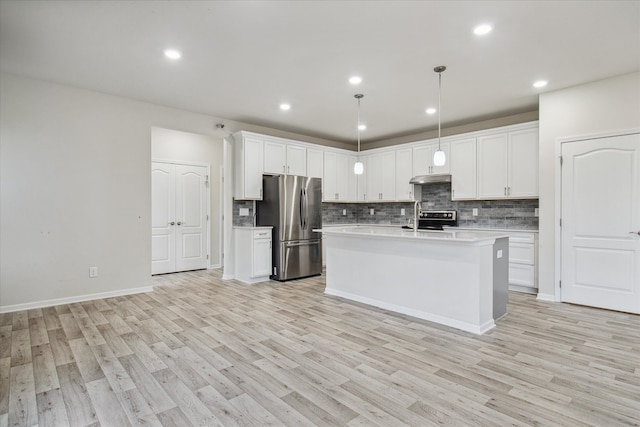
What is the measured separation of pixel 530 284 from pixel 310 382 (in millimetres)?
3870

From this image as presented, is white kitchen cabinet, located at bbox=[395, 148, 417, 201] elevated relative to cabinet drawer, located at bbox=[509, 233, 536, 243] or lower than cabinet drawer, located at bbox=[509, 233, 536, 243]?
elevated

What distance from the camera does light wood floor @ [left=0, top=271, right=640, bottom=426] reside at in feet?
6.33

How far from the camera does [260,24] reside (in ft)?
9.04

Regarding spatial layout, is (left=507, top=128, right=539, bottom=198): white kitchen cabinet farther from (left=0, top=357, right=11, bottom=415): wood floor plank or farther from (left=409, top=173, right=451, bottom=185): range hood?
(left=0, top=357, right=11, bottom=415): wood floor plank

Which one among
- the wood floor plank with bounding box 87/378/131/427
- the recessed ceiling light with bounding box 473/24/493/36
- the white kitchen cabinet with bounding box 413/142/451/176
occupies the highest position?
the recessed ceiling light with bounding box 473/24/493/36

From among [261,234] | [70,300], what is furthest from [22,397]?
[261,234]

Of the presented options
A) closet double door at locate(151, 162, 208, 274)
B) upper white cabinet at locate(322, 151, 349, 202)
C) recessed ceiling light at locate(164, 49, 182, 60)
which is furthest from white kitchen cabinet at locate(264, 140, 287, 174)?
recessed ceiling light at locate(164, 49, 182, 60)

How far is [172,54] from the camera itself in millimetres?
3273

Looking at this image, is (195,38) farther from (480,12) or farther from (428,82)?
(428,82)

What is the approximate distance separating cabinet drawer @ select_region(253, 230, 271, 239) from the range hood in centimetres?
276

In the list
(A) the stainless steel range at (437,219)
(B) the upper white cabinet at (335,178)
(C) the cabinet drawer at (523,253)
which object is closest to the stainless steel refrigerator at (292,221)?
(B) the upper white cabinet at (335,178)

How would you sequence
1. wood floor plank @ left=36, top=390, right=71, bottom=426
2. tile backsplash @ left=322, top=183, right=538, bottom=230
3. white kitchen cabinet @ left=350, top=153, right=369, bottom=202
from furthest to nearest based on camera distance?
white kitchen cabinet @ left=350, top=153, right=369, bottom=202 → tile backsplash @ left=322, top=183, right=538, bottom=230 → wood floor plank @ left=36, top=390, right=71, bottom=426

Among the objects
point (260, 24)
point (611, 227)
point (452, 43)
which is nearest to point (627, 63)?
point (611, 227)

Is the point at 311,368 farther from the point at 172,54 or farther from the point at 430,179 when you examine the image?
the point at 430,179
